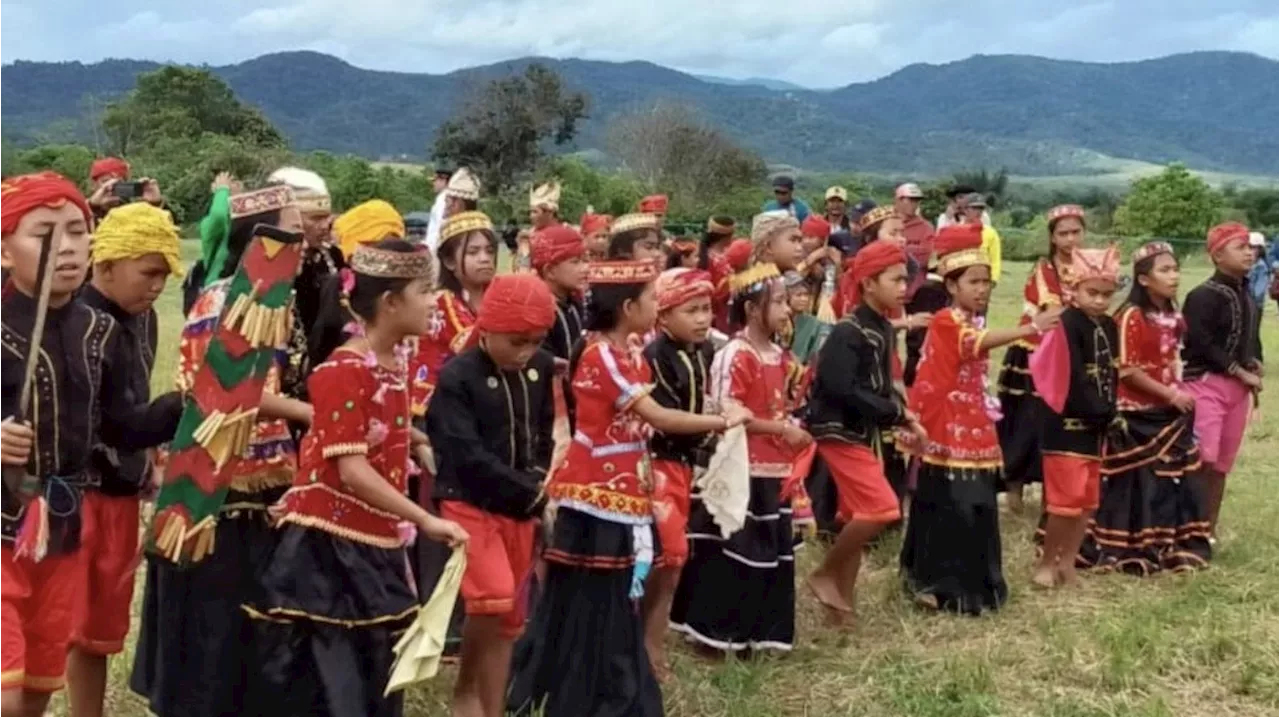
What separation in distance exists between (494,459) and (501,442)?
4.3 inches


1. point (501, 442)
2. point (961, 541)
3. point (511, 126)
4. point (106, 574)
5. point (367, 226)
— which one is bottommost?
point (961, 541)

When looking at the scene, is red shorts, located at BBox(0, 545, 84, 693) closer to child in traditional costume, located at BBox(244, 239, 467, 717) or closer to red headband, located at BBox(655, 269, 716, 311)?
child in traditional costume, located at BBox(244, 239, 467, 717)

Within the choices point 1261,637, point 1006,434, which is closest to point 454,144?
point 1006,434

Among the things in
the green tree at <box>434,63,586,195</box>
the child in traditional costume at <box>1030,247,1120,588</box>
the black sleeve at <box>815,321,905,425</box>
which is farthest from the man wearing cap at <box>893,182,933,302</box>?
the green tree at <box>434,63,586,195</box>

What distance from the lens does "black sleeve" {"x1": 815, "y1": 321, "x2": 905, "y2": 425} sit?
611 cm

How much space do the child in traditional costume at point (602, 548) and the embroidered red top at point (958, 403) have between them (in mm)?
1900

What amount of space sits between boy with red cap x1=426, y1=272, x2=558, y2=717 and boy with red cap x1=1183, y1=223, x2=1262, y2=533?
435 cm

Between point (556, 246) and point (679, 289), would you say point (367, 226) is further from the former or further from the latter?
point (679, 289)

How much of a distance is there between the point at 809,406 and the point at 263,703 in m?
2.88

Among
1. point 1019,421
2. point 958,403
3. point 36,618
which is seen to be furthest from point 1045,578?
point 36,618

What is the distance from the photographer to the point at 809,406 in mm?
6332

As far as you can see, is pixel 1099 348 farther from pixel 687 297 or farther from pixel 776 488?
pixel 687 297

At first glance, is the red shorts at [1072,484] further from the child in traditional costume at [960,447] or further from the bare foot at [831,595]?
the bare foot at [831,595]

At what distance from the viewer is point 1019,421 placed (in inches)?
342
